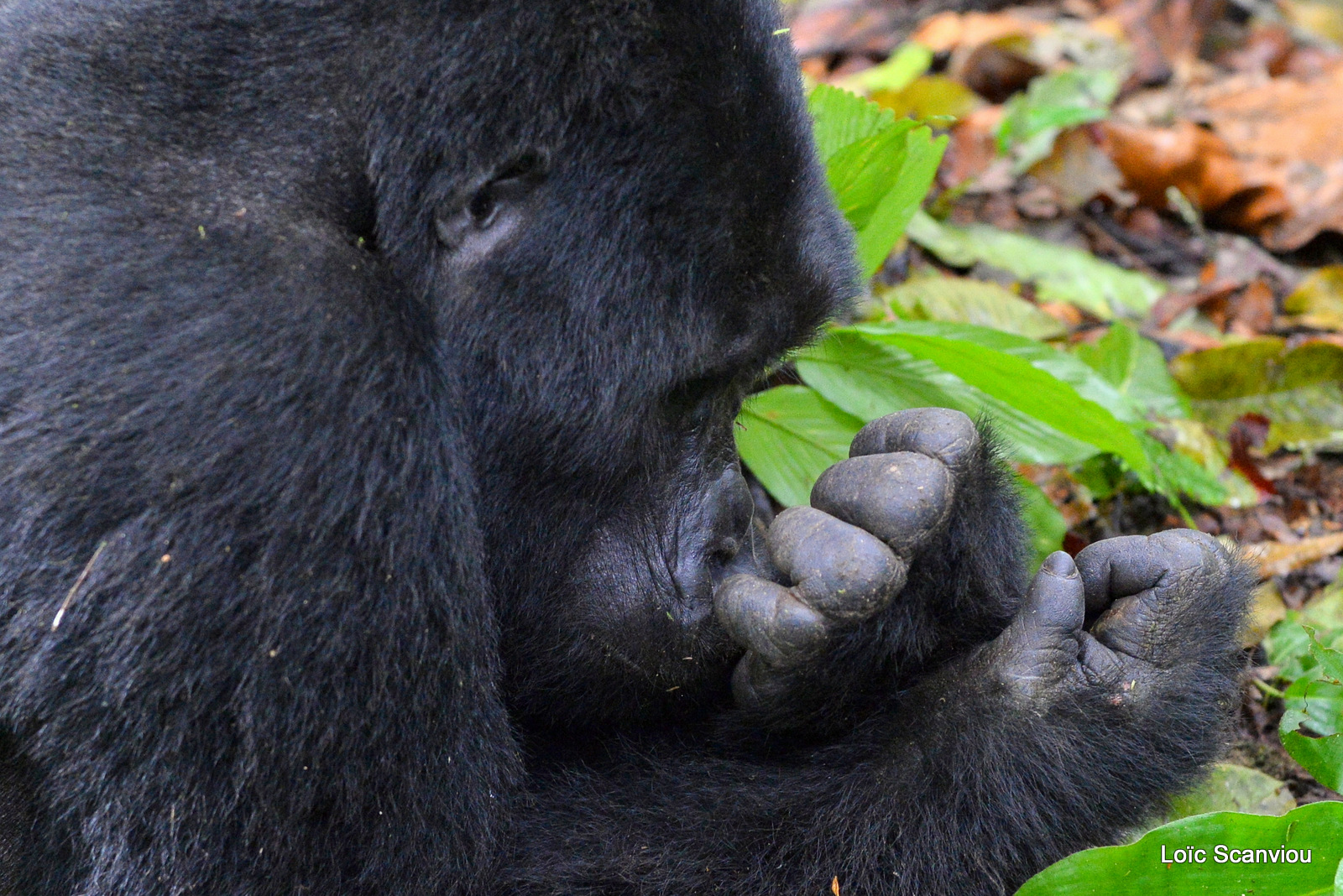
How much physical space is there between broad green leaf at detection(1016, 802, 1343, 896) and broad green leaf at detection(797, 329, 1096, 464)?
151cm

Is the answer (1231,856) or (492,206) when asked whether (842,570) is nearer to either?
(1231,856)

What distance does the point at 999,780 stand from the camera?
248 cm

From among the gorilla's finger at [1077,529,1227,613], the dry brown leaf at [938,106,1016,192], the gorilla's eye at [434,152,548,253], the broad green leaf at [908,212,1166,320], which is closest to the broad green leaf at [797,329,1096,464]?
the gorilla's finger at [1077,529,1227,613]

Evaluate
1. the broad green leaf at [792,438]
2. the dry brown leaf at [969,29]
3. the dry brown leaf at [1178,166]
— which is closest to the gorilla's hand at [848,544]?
the broad green leaf at [792,438]

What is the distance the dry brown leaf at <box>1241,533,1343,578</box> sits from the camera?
3717 millimetres

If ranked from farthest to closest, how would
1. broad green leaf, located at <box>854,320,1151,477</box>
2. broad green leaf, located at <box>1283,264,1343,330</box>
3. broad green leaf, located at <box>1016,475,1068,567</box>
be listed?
broad green leaf, located at <box>1283,264,1343,330</box>
broad green leaf, located at <box>1016,475,1068,567</box>
broad green leaf, located at <box>854,320,1151,477</box>

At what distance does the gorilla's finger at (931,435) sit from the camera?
2.56 m

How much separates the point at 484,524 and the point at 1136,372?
2.58 m

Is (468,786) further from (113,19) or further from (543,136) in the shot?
(113,19)

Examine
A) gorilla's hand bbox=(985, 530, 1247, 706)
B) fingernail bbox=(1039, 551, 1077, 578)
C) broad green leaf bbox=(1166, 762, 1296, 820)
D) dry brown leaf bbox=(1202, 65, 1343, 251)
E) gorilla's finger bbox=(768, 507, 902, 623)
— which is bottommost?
dry brown leaf bbox=(1202, 65, 1343, 251)

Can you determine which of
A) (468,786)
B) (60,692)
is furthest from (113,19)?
(468,786)

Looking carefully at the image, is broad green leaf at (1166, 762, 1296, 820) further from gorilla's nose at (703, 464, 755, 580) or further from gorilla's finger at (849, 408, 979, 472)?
gorilla's nose at (703, 464, 755, 580)

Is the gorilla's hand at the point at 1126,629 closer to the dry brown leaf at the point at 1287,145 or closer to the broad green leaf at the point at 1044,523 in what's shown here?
the broad green leaf at the point at 1044,523

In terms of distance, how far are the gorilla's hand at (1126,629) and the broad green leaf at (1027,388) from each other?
731 millimetres
